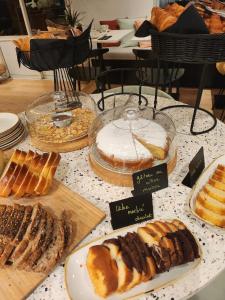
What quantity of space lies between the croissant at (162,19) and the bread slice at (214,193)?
65 centimetres

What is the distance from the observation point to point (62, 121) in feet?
4.48

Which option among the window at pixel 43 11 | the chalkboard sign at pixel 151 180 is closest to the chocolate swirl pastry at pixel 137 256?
the chalkboard sign at pixel 151 180

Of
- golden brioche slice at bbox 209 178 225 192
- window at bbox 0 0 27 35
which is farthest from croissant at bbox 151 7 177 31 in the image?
window at bbox 0 0 27 35

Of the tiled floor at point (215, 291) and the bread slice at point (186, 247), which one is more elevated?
the bread slice at point (186, 247)

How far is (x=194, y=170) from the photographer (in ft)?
3.25

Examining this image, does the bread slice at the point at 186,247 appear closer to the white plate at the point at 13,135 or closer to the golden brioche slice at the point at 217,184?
the golden brioche slice at the point at 217,184

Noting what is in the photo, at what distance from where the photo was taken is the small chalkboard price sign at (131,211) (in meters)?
0.83

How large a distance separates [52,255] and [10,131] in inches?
30.7

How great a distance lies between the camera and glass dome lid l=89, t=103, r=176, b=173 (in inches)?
39.1

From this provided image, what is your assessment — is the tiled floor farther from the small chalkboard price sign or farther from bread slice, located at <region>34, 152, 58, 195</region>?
bread slice, located at <region>34, 152, 58, 195</region>

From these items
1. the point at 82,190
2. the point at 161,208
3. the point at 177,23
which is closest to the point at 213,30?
the point at 177,23

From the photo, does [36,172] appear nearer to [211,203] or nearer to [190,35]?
[211,203]

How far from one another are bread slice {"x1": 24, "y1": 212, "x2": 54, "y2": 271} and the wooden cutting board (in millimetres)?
42

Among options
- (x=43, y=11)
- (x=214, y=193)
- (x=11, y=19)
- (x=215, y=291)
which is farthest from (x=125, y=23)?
(x=215, y=291)
